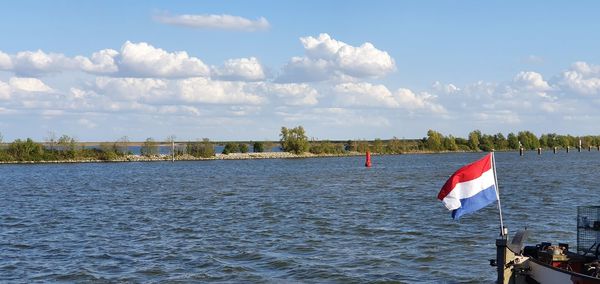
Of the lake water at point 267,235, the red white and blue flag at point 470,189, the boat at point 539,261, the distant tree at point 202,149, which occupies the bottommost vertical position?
the lake water at point 267,235

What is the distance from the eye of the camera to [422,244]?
102 ft

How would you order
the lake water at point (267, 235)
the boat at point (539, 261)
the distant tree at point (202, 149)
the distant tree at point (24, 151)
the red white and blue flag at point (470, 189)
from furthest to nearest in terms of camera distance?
the distant tree at point (202, 149)
the distant tree at point (24, 151)
the lake water at point (267, 235)
the red white and blue flag at point (470, 189)
the boat at point (539, 261)

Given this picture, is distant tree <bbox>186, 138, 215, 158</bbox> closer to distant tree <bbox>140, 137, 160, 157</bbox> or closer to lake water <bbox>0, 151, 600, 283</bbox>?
distant tree <bbox>140, 137, 160, 157</bbox>

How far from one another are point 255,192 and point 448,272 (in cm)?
4399

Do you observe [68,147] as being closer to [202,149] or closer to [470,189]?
[202,149]

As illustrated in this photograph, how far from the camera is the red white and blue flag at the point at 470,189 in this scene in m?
19.0

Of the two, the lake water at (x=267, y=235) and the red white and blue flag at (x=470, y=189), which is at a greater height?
the red white and blue flag at (x=470, y=189)

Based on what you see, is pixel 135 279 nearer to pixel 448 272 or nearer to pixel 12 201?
pixel 448 272

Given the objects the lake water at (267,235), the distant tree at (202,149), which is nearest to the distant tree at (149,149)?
the distant tree at (202,149)

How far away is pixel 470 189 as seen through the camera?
1930 cm

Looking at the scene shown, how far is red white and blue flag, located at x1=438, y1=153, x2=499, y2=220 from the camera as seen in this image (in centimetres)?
1900

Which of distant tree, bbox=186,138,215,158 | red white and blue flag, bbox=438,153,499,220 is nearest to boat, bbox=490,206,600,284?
red white and blue flag, bbox=438,153,499,220

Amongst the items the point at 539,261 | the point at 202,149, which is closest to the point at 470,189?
the point at 539,261

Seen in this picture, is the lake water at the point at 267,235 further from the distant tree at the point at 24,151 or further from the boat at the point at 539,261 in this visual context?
the distant tree at the point at 24,151
